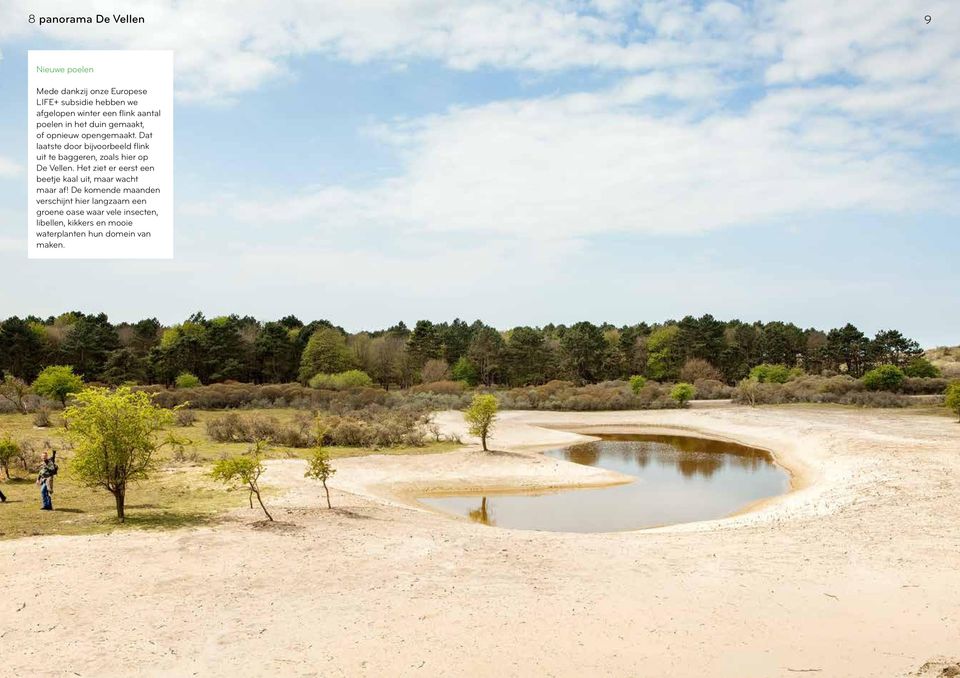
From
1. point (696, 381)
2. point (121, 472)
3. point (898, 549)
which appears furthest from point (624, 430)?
point (121, 472)

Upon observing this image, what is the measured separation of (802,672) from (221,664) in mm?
9213

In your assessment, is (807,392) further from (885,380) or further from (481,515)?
(481,515)

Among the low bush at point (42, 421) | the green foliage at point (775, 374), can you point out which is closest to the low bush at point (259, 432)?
the low bush at point (42, 421)

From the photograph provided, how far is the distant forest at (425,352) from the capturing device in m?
82.3

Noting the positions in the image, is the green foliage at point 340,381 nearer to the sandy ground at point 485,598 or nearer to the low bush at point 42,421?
the low bush at point 42,421

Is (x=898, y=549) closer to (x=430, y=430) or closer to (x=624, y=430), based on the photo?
(x=430, y=430)

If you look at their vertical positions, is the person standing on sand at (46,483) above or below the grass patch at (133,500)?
above

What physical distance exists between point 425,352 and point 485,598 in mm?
87187

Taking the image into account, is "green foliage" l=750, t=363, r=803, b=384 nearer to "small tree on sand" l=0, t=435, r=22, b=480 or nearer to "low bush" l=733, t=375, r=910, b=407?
"low bush" l=733, t=375, r=910, b=407

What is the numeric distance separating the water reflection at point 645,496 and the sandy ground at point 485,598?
4.28 meters

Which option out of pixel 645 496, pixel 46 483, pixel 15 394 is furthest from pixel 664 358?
pixel 46 483

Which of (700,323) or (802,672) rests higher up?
(700,323)

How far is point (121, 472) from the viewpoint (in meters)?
19.7

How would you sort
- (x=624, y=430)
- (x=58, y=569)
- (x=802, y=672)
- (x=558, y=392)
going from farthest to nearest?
(x=558, y=392) < (x=624, y=430) < (x=58, y=569) < (x=802, y=672)
